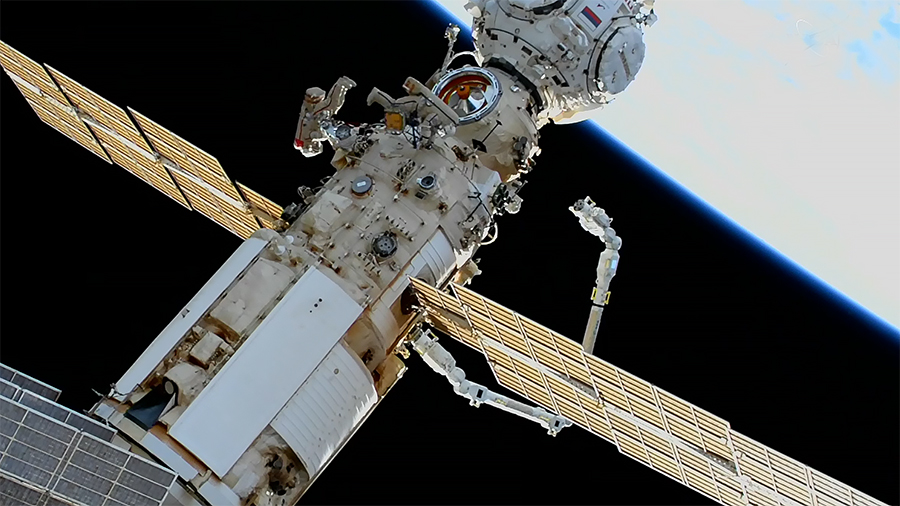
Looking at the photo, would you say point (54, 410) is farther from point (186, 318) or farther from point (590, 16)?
point (590, 16)

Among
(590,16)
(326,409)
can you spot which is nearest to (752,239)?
(590,16)

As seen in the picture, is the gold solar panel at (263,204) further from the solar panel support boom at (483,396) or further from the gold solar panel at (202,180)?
the solar panel support boom at (483,396)

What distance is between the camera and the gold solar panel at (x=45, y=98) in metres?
11.8

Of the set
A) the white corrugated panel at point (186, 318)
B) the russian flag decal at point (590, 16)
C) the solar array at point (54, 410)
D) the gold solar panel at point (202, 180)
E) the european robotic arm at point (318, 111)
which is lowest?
the solar array at point (54, 410)

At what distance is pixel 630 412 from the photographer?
929 centimetres

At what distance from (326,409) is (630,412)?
281 cm

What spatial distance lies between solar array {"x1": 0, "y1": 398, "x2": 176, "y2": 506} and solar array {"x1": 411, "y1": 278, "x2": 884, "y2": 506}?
3.25m

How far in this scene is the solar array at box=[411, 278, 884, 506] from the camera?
8.70 metres

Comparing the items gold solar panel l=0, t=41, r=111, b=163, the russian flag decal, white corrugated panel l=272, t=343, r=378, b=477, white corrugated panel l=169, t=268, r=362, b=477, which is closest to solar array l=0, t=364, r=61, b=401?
white corrugated panel l=169, t=268, r=362, b=477

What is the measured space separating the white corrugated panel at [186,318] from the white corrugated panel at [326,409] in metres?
1.15

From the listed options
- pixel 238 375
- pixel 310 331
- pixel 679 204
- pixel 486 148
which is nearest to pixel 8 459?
pixel 238 375

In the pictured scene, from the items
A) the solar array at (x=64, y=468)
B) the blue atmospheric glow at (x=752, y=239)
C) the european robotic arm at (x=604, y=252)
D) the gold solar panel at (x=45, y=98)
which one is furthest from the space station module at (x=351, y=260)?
the blue atmospheric glow at (x=752, y=239)

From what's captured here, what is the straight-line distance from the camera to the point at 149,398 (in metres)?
8.53

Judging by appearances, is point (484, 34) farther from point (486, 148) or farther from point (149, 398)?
point (149, 398)
